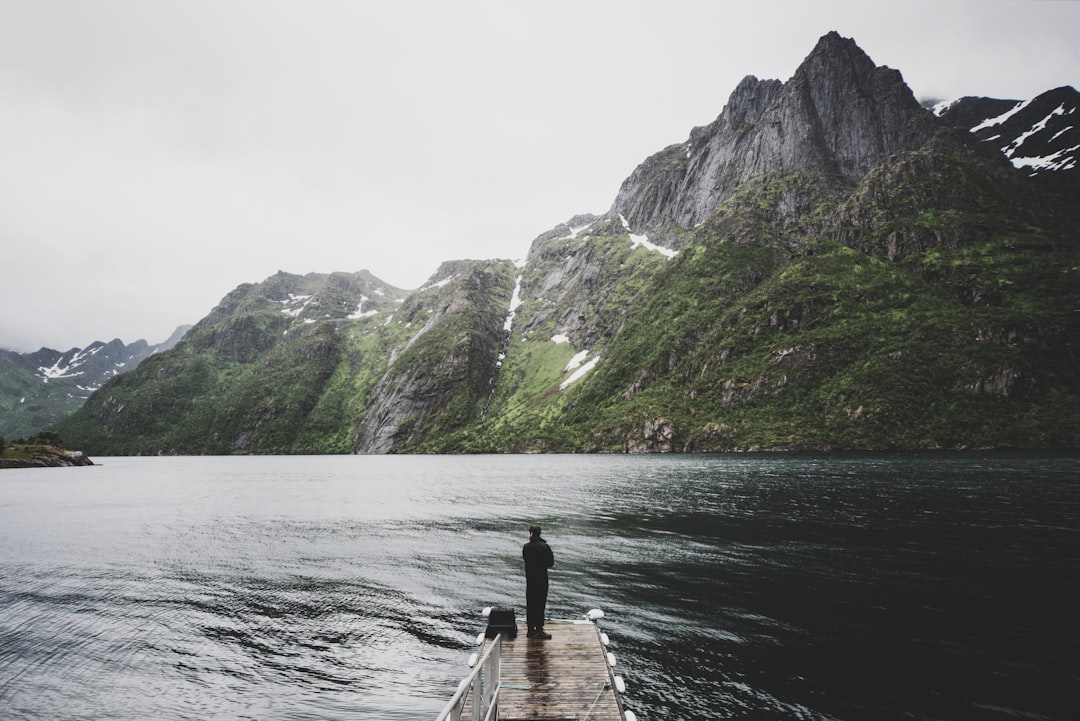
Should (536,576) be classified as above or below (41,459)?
→ above

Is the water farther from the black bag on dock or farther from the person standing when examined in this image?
the person standing

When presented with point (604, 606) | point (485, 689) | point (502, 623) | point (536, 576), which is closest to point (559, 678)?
point (502, 623)

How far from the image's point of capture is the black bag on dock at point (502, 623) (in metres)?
16.3

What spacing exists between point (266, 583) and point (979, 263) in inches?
9598

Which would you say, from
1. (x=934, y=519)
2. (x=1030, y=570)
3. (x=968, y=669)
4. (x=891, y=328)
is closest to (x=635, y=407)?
(x=891, y=328)

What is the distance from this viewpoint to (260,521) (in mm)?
56688

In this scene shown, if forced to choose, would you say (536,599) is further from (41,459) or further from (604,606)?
(41,459)

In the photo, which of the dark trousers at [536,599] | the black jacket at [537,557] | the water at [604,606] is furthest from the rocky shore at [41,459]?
the black jacket at [537,557]

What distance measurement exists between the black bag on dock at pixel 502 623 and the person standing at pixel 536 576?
61 centimetres

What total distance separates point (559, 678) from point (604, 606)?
38.6 feet

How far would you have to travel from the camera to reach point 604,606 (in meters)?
25.0

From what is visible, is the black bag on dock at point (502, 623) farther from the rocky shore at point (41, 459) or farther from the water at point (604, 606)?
the rocky shore at point (41, 459)

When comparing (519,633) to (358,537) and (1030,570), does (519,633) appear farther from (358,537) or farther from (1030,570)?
(358,537)

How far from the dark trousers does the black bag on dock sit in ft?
2.01
